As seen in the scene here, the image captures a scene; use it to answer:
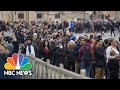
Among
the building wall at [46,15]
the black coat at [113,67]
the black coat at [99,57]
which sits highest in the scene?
the building wall at [46,15]

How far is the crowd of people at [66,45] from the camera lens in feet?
24.8

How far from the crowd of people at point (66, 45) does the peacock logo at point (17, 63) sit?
0.10m

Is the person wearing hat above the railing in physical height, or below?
above

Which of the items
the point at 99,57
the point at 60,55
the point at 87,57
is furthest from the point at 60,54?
the point at 99,57

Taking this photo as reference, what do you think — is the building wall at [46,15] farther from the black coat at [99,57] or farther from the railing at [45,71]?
the railing at [45,71]

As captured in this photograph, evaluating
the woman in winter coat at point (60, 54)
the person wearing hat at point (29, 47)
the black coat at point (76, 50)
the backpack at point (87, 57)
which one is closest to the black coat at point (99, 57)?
the backpack at point (87, 57)

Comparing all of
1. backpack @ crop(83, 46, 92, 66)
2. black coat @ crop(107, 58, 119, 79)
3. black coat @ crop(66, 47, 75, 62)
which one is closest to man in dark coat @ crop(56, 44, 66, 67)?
black coat @ crop(66, 47, 75, 62)

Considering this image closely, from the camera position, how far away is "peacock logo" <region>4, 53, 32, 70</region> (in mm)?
7656

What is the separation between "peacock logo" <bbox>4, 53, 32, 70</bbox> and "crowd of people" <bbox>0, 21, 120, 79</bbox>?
0.10 metres

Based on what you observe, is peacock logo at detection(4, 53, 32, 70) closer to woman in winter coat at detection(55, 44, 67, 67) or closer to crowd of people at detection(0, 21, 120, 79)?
crowd of people at detection(0, 21, 120, 79)
